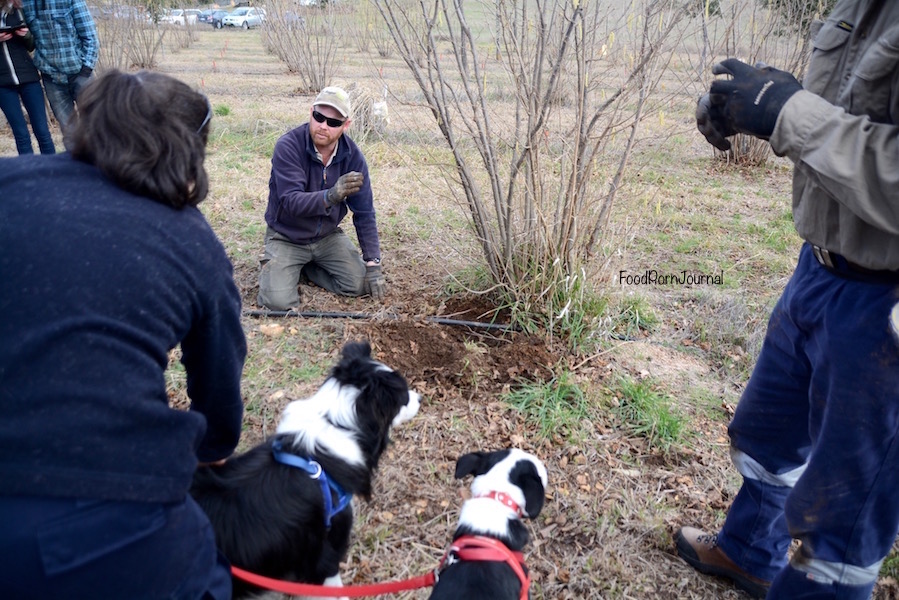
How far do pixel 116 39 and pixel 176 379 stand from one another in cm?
980

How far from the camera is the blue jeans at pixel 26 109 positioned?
20.0ft

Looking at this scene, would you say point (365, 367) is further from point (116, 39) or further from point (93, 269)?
point (116, 39)

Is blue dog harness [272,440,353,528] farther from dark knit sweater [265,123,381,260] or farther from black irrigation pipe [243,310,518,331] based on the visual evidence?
dark knit sweater [265,123,381,260]

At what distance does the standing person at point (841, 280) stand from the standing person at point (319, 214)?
2939 mm

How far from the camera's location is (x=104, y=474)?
50.3 inches

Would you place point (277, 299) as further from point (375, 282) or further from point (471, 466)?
point (471, 466)

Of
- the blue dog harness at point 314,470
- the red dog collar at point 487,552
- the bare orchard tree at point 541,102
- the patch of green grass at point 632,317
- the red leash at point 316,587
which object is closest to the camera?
the red leash at point 316,587

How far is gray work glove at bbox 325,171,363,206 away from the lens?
13.4 ft

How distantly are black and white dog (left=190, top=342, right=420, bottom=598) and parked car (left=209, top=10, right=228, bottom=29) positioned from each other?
35.6 m

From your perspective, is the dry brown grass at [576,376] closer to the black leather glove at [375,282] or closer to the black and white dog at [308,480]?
the black leather glove at [375,282]

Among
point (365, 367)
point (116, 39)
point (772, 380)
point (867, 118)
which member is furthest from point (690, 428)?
point (116, 39)

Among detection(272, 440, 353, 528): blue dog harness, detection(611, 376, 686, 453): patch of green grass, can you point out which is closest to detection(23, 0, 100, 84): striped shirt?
detection(272, 440, 353, 528): blue dog harness

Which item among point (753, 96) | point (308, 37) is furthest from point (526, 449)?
point (308, 37)

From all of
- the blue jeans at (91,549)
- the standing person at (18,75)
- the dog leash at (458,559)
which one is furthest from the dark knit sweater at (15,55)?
the blue jeans at (91,549)
